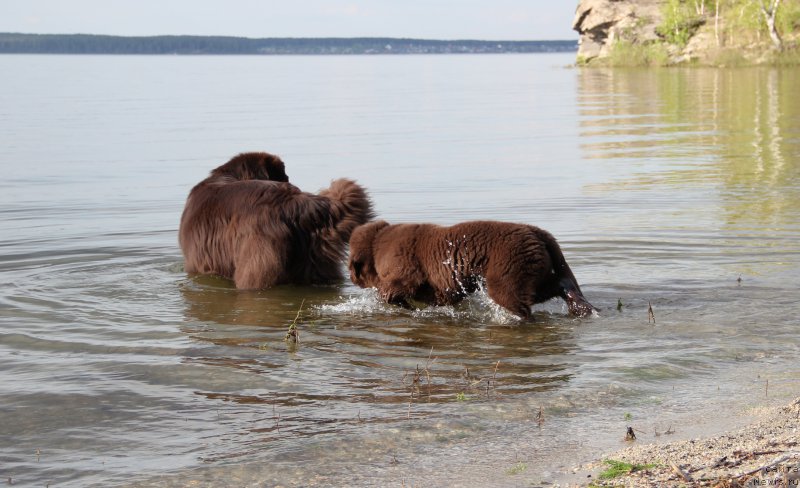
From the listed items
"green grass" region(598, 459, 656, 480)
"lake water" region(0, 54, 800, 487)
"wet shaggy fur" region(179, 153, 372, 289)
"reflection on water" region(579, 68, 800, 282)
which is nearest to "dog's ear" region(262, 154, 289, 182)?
"wet shaggy fur" region(179, 153, 372, 289)

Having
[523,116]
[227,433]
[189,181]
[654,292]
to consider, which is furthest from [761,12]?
[227,433]

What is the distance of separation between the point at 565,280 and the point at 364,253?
62.6 inches

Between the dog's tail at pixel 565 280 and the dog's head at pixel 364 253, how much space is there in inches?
53.8

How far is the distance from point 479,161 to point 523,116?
11.3m

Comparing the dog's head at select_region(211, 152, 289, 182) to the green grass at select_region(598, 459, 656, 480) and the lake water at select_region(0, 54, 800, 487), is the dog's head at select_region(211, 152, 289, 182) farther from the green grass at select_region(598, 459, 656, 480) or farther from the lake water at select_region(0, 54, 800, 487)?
→ the green grass at select_region(598, 459, 656, 480)

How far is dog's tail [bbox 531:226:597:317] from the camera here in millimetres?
6727

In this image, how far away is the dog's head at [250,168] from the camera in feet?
28.3

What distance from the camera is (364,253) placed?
7449mm

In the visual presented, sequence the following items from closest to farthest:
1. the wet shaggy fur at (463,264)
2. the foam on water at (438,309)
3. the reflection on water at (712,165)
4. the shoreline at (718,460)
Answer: the shoreline at (718,460)
the wet shaggy fur at (463,264)
the foam on water at (438,309)
the reflection on water at (712,165)

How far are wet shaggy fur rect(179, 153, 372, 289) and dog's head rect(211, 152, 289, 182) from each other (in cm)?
28

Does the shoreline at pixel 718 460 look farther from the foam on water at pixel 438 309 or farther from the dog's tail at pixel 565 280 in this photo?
the foam on water at pixel 438 309

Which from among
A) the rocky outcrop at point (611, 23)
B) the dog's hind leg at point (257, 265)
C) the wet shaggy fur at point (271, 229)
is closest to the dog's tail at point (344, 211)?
the wet shaggy fur at point (271, 229)

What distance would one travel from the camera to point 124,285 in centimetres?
853

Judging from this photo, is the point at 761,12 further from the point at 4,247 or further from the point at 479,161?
the point at 4,247
